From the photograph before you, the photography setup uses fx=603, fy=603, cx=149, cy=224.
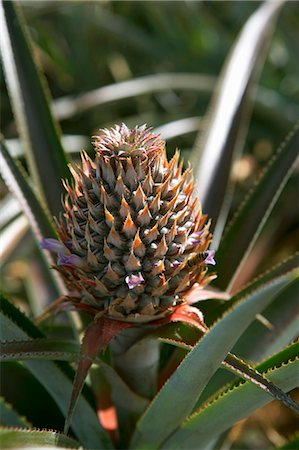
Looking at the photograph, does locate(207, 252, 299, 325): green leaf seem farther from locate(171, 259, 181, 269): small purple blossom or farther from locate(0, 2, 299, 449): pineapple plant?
locate(171, 259, 181, 269): small purple blossom

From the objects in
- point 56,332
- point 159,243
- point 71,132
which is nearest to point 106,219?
point 159,243

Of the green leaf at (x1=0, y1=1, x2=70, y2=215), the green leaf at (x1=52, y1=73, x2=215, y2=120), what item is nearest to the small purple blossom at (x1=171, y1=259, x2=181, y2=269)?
the green leaf at (x1=0, y1=1, x2=70, y2=215)

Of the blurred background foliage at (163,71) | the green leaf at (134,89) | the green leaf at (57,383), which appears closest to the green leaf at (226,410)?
the green leaf at (57,383)

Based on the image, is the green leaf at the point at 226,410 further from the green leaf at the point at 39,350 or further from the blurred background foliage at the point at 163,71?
the blurred background foliage at the point at 163,71

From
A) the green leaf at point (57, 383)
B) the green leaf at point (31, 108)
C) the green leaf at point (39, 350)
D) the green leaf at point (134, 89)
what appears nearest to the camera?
the green leaf at point (39, 350)

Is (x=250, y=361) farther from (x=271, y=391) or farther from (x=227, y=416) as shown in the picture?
(x=271, y=391)

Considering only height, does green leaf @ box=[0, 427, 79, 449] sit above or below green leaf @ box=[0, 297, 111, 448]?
below
